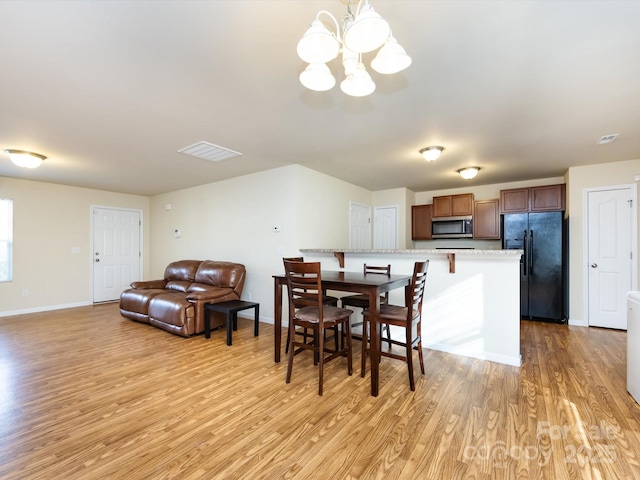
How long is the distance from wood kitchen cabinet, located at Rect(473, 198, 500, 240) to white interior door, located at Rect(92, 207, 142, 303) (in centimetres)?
745

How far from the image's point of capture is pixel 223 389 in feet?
8.14

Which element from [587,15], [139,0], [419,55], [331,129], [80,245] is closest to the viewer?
[139,0]

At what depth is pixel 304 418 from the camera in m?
2.06

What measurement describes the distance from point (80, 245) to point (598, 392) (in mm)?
8217

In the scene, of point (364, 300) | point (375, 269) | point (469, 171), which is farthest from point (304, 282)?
point (469, 171)

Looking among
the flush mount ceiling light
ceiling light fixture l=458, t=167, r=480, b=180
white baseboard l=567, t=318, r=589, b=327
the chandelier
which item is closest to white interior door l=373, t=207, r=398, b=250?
ceiling light fixture l=458, t=167, r=480, b=180

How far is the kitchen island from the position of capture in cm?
Result: 301

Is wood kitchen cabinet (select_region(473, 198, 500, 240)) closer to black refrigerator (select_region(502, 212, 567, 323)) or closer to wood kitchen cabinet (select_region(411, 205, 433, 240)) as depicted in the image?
black refrigerator (select_region(502, 212, 567, 323))

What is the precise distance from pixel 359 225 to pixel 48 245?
613cm

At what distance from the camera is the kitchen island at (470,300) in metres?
3.01

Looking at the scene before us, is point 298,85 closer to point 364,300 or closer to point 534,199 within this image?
point 364,300

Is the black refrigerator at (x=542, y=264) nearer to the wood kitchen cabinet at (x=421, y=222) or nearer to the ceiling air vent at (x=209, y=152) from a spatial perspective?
the wood kitchen cabinet at (x=421, y=222)

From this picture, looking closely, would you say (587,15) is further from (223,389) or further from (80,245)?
(80,245)

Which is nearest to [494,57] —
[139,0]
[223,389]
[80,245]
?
[139,0]
